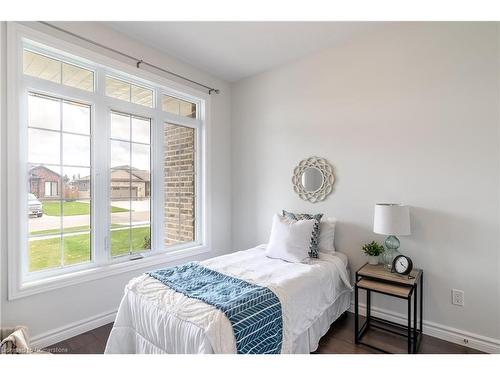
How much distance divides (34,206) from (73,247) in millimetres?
482

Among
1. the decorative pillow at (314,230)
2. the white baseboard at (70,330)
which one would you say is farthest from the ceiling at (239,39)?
the white baseboard at (70,330)

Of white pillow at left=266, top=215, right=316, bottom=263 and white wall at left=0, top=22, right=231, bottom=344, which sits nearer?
white wall at left=0, top=22, right=231, bottom=344

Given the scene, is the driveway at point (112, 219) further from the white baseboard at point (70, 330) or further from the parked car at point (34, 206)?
the white baseboard at point (70, 330)

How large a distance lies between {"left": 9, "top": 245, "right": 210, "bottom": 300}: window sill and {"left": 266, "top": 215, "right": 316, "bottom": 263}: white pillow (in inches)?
45.2

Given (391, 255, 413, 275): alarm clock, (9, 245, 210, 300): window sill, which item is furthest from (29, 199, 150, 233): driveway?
(391, 255, 413, 275): alarm clock

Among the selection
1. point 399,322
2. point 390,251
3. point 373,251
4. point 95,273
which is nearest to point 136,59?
point 95,273

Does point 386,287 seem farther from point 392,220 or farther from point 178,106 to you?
point 178,106

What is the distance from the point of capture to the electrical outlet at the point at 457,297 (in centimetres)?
211

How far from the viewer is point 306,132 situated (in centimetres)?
298

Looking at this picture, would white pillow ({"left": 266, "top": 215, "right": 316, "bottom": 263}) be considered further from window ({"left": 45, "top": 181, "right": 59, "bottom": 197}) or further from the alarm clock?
window ({"left": 45, "top": 181, "right": 59, "bottom": 197})

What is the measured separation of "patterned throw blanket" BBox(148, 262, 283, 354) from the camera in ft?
4.82

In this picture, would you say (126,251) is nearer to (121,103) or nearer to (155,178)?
(155,178)
